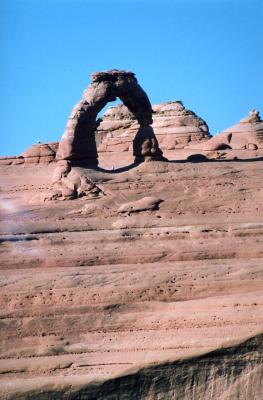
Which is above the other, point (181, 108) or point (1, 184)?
point (181, 108)

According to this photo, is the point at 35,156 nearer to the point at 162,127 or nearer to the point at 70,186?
the point at 70,186

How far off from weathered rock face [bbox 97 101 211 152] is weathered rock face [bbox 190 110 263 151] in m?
1.55

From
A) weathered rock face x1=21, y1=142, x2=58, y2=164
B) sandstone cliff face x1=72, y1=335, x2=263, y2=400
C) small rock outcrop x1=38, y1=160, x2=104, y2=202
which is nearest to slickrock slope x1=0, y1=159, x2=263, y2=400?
sandstone cliff face x1=72, y1=335, x2=263, y2=400

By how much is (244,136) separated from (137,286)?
17.9 meters

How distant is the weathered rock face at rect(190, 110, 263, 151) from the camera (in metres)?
32.1

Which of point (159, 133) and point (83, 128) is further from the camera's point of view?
point (159, 133)

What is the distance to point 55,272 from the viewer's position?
17.6m

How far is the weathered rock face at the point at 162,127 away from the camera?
110 ft

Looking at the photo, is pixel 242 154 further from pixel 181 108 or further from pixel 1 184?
pixel 181 108

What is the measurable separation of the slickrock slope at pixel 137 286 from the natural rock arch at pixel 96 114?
0.55 m

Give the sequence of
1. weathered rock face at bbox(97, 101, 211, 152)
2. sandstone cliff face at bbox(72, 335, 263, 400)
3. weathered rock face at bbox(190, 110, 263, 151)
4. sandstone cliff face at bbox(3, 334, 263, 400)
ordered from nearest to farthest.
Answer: sandstone cliff face at bbox(3, 334, 263, 400), sandstone cliff face at bbox(72, 335, 263, 400), weathered rock face at bbox(190, 110, 263, 151), weathered rock face at bbox(97, 101, 211, 152)

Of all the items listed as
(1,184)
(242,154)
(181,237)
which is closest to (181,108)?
(242,154)

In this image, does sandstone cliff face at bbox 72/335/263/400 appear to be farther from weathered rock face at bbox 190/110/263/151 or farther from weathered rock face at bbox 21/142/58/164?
weathered rock face at bbox 190/110/263/151

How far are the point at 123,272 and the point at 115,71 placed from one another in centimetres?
577
